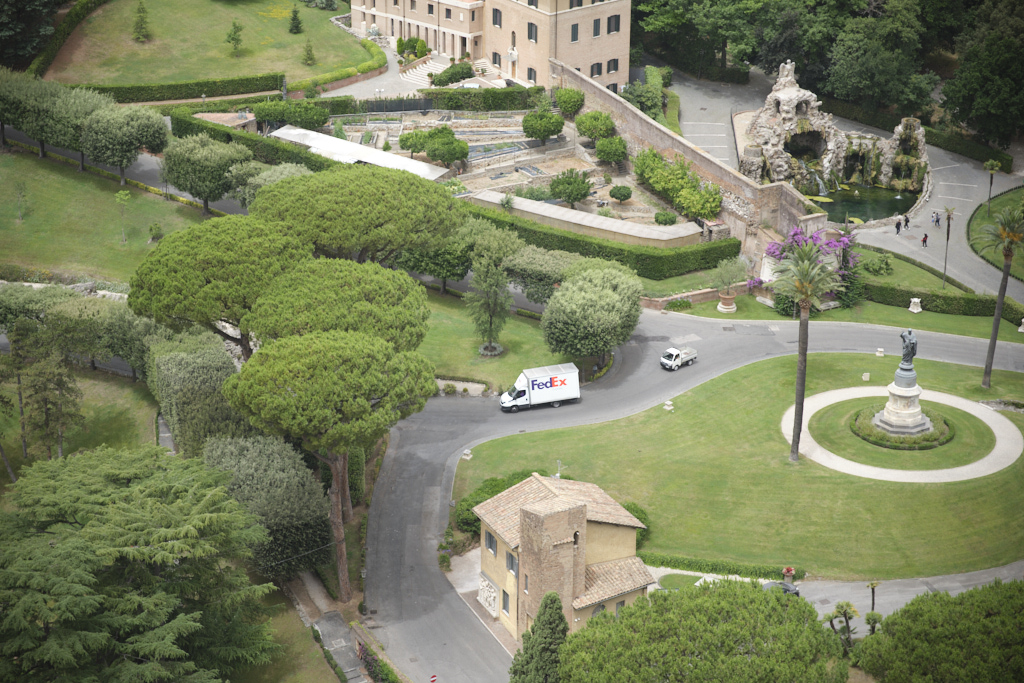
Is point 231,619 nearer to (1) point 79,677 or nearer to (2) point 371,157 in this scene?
(1) point 79,677

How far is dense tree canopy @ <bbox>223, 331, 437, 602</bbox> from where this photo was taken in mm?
50844

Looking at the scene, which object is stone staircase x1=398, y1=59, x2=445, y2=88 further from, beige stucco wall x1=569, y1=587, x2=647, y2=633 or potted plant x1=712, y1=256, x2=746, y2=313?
beige stucco wall x1=569, y1=587, x2=647, y2=633

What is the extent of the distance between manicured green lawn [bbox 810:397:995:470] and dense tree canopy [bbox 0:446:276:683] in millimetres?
33278

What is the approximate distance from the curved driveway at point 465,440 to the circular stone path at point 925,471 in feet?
14.0

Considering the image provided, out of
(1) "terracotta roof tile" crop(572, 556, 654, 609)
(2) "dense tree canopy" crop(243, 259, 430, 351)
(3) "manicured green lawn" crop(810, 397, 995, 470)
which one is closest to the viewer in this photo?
(1) "terracotta roof tile" crop(572, 556, 654, 609)

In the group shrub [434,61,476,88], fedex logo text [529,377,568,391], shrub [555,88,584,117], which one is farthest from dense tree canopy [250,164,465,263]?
shrub [434,61,476,88]

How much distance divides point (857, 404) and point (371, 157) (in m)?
46.1

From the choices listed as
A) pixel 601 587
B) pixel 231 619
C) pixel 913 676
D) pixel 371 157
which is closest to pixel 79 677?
pixel 231 619

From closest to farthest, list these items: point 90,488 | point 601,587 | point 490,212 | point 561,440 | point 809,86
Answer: point 90,488 → point 601,587 → point 561,440 → point 490,212 → point 809,86

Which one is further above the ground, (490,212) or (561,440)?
(490,212)

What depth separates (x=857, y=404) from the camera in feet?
220

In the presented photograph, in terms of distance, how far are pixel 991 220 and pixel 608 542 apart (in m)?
57.1

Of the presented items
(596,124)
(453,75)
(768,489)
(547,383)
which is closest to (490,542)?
(768,489)

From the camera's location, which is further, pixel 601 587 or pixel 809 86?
pixel 809 86
